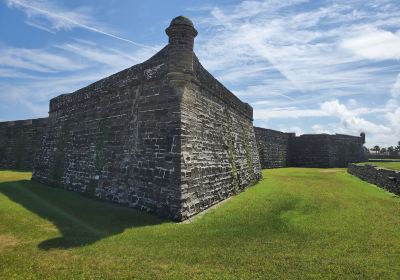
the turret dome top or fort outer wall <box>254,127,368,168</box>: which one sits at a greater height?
the turret dome top

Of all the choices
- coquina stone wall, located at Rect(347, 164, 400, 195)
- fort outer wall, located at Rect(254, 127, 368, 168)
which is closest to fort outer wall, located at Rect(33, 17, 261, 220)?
coquina stone wall, located at Rect(347, 164, 400, 195)

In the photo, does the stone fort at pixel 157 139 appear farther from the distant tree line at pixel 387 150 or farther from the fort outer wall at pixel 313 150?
the distant tree line at pixel 387 150

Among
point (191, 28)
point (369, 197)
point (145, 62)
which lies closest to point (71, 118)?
point (145, 62)

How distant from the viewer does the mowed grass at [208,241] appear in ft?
17.9

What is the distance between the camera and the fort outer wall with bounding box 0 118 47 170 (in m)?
24.2

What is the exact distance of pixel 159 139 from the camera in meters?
10.0

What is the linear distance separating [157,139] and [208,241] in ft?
13.6

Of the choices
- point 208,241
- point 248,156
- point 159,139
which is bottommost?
point 208,241

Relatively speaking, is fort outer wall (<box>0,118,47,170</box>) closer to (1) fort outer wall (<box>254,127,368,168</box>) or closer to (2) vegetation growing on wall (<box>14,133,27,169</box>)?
(2) vegetation growing on wall (<box>14,133,27,169</box>)

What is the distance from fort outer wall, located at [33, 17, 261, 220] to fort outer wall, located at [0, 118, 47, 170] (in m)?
9.55

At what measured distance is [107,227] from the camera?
818 centimetres

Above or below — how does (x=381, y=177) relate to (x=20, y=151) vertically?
below

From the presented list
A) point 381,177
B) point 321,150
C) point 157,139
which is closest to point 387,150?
point 321,150

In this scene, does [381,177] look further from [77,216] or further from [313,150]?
[313,150]
